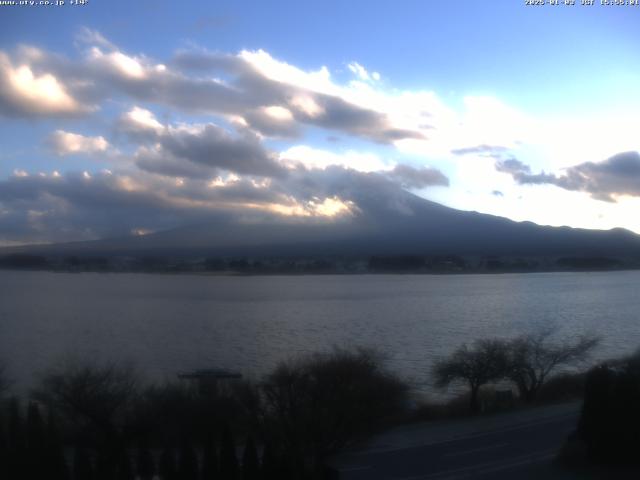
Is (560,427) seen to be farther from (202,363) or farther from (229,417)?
(202,363)

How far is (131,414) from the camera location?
34.4ft

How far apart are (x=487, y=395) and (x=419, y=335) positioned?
1034 cm

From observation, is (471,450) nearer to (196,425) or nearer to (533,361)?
(196,425)

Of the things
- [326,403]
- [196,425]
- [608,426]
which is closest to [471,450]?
[608,426]

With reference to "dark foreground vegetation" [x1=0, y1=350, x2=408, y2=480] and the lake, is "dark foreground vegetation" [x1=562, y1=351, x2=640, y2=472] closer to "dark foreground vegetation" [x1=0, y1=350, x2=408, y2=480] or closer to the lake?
"dark foreground vegetation" [x1=0, y1=350, x2=408, y2=480]

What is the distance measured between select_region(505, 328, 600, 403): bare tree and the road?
252cm

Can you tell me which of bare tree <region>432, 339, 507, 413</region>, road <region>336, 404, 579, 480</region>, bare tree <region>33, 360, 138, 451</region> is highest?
bare tree <region>33, 360, 138, 451</region>

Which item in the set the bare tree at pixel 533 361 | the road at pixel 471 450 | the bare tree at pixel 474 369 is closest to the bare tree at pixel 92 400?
the road at pixel 471 450

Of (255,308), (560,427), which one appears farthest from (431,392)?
(255,308)

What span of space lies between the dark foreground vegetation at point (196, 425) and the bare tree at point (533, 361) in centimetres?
374

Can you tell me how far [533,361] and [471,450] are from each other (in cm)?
708

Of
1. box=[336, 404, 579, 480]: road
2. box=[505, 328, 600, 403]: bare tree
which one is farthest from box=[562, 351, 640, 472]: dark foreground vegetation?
box=[505, 328, 600, 403]: bare tree

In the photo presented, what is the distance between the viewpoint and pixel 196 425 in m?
10.3

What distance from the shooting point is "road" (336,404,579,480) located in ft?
29.4
